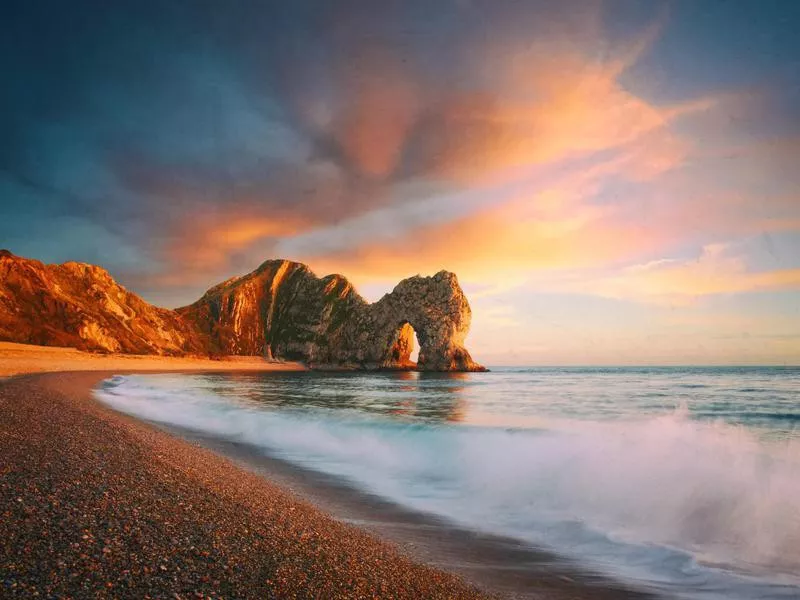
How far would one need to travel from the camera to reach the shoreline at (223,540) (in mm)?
4262

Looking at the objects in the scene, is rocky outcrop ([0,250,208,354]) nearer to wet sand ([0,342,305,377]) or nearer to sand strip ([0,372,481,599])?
wet sand ([0,342,305,377])

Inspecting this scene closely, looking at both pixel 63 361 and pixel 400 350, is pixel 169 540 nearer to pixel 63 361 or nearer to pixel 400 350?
pixel 63 361

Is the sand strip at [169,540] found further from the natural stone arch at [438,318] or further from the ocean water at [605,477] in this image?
the natural stone arch at [438,318]

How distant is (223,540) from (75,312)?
133077 mm

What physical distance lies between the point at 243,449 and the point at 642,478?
1222 cm

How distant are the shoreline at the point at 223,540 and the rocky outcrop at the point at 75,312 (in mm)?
106253

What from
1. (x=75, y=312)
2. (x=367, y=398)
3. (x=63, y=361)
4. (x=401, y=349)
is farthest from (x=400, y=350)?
(x=367, y=398)

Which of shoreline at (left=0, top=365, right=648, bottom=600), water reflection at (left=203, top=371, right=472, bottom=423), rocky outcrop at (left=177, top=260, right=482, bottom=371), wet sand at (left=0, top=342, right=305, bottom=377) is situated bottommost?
water reflection at (left=203, top=371, right=472, bottom=423)

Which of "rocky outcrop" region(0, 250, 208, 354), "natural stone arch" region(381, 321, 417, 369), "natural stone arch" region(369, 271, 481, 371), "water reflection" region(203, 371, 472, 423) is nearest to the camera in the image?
"water reflection" region(203, 371, 472, 423)

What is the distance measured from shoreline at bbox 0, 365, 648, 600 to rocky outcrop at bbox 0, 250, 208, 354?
106 m

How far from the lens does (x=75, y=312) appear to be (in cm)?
11269

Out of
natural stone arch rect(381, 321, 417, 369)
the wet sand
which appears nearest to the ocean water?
the wet sand

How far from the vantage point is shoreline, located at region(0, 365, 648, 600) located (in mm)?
4262

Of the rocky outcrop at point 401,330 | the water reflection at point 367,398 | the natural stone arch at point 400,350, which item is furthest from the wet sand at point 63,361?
the natural stone arch at point 400,350
